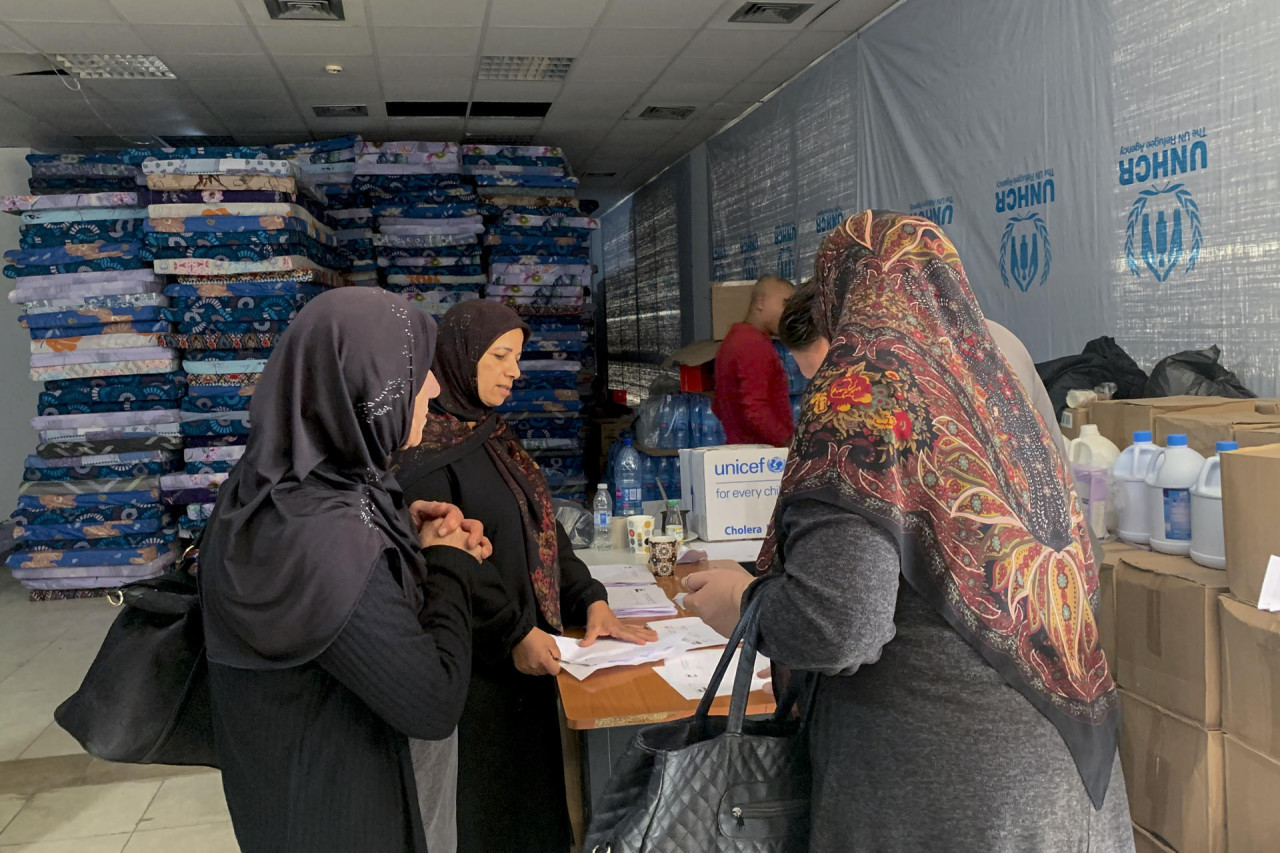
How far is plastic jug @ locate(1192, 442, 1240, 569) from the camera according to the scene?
1792 mm

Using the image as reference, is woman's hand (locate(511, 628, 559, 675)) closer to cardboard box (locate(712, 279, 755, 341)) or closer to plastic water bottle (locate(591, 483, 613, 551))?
plastic water bottle (locate(591, 483, 613, 551))

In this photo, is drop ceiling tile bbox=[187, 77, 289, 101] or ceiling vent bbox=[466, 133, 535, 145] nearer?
drop ceiling tile bbox=[187, 77, 289, 101]

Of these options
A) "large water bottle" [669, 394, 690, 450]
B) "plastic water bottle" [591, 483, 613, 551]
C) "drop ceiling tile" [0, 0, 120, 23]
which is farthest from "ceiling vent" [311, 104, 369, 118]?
"plastic water bottle" [591, 483, 613, 551]

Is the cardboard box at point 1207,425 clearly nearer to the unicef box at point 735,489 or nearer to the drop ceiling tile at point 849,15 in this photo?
the unicef box at point 735,489

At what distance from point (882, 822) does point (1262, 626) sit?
824mm

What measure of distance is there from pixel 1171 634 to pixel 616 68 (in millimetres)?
4753

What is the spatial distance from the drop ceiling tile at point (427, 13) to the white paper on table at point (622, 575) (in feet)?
9.89

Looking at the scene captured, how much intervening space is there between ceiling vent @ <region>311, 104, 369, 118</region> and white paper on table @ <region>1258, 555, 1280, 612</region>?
597 cm

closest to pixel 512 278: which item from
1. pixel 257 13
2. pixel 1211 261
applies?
pixel 257 13

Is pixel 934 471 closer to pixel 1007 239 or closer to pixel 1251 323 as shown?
pixel 1251 323

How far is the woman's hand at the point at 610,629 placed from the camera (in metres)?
2.14

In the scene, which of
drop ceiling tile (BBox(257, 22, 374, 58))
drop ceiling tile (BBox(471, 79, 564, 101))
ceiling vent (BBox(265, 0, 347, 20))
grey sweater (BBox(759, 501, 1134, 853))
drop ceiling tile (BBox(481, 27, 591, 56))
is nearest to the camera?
grey sweater (BBox(759, 501, 1134, 853))

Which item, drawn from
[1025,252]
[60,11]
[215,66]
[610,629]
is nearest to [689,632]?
[610,629]

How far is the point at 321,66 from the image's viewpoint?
17.9ft
